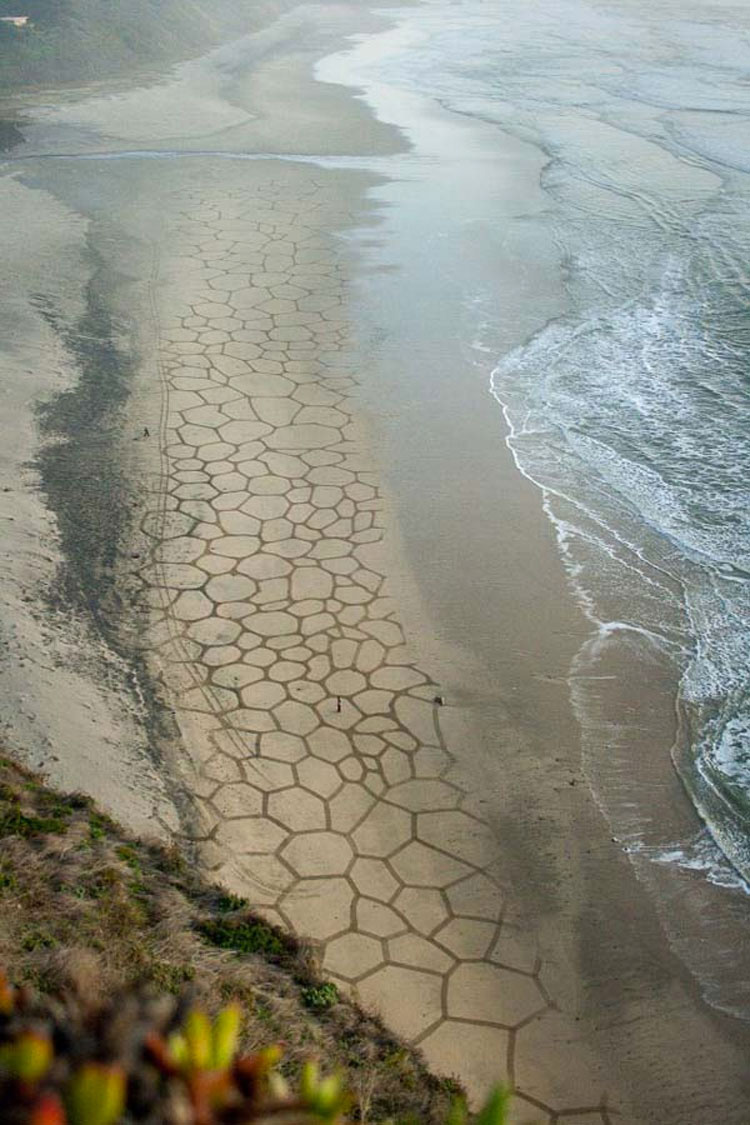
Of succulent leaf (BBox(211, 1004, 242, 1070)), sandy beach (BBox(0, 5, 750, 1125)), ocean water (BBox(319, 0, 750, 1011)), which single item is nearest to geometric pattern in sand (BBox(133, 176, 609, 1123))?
sandy beach (BBox(0, 5, 750, 1125))

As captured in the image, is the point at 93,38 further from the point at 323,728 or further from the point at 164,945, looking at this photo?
the point at 164,945

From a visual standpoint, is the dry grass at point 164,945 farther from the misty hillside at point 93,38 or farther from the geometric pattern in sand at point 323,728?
the misty hillside at point 93,38

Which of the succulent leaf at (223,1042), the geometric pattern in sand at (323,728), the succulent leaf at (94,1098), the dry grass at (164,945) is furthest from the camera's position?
the geometric pattern in sand at (323,728)

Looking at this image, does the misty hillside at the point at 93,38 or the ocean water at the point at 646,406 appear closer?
the ocean water at the point at 646,406

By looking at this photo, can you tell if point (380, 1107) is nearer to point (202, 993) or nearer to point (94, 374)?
Result: point (202, 993)

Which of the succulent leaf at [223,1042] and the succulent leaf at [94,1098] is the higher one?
the succulent leaf at [94,1098]

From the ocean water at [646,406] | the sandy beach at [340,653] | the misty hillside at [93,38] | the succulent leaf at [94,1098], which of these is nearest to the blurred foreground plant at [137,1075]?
the succulent leaf at [94,1098]

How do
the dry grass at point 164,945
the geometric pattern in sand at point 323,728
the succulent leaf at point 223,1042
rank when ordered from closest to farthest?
the succulent leaf at point 223,1042 → the dry grass at point 164,945 → the geometric pattern in sand at point 323,728

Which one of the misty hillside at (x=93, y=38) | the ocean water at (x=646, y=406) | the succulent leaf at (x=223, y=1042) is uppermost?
the succulent leaf at (x=223, y=1042)

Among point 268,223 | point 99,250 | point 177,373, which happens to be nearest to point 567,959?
point 177,373

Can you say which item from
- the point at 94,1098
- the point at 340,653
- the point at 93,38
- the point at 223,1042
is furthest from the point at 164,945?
the point at 93,38
